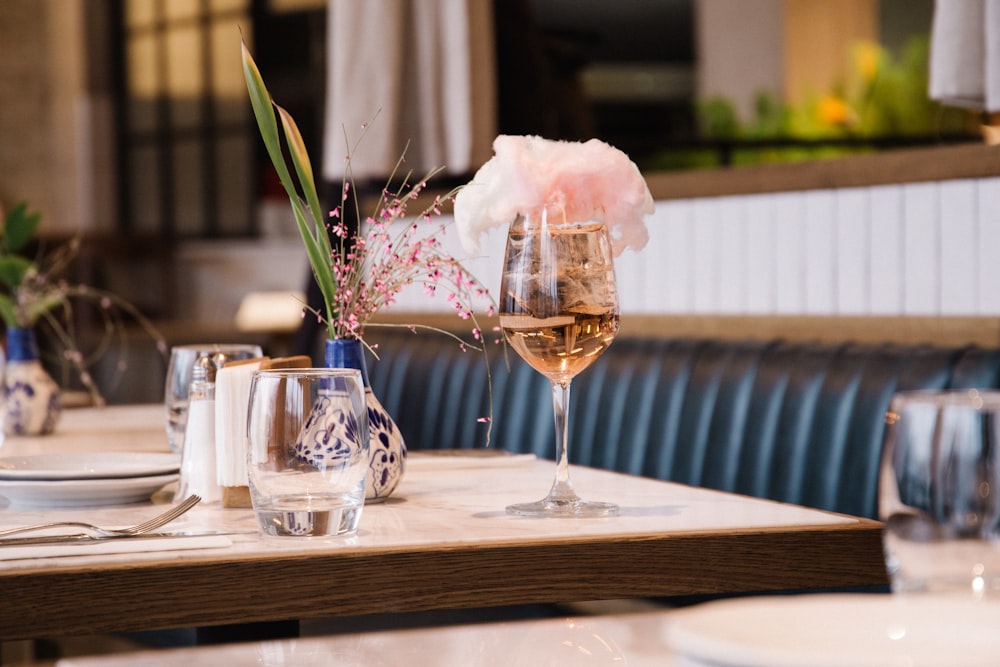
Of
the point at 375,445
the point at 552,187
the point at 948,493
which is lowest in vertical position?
the point at 375,445

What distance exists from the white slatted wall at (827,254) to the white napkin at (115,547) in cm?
141

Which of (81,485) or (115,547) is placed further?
(81,485)

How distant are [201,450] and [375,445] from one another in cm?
17

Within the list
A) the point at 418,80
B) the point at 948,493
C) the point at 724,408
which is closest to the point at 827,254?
the point at 724,408

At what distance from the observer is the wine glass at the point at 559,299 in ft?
4.02

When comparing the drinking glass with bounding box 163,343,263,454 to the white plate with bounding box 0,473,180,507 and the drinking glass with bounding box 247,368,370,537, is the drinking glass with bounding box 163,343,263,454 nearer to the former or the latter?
the white plate with bounding box 0,473,180,507

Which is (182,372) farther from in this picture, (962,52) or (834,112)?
(834,112)

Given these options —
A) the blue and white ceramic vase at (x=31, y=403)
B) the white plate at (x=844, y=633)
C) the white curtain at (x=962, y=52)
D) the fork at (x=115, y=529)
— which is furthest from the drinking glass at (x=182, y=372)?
the white curtain at (x=962, y=52)

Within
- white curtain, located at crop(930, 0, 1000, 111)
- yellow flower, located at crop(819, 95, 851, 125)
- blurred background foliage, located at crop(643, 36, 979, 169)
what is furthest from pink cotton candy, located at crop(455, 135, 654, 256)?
yellow flower, located at crop(819, 95, 851, 125)

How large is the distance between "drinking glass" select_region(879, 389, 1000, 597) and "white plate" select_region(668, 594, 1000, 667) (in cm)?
1

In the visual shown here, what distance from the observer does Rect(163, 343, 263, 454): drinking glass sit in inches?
61.7

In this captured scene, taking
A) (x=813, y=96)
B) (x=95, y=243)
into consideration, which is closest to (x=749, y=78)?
(x=813, y=96)

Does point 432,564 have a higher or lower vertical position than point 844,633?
lower

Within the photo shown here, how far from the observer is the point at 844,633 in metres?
0.50
